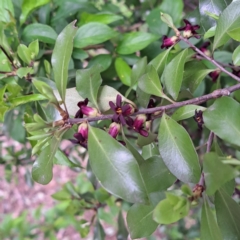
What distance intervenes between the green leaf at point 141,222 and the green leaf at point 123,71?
38 centimetres

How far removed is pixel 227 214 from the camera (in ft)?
1.80

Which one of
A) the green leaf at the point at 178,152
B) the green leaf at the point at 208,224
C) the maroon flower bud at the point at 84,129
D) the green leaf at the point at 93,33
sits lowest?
the green leaf at the point at 208,224

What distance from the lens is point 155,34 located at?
0.93 m

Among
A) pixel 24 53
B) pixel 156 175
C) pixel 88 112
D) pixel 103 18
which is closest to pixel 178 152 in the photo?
pixel 156 175

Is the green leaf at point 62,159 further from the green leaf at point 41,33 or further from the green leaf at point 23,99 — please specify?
the green leaf at point 41,33

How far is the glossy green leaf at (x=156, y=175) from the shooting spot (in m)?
0.59

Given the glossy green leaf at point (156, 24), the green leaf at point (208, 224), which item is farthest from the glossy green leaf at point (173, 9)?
the green leaf at point (208, 224)

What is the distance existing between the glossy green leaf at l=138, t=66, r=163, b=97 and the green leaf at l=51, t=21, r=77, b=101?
5.8 inches

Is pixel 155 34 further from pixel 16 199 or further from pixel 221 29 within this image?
pixel 16 199

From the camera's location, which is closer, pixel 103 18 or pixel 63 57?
→ pixel 63 57

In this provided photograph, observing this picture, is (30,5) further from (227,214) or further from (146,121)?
(227,214)

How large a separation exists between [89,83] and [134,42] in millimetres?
321

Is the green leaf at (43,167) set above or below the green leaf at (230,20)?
below

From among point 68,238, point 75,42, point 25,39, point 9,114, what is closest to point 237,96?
point 75,42
